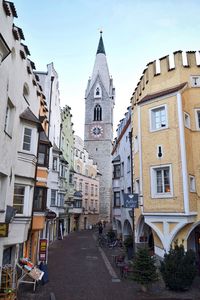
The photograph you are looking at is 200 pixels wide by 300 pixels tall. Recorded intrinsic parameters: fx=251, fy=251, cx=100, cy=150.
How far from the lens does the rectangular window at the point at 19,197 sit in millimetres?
12180

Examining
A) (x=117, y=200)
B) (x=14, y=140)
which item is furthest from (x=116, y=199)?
(x=14, y=140)

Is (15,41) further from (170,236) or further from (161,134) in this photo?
(170,236)

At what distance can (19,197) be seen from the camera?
12.4 meters

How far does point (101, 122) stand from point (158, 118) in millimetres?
53396

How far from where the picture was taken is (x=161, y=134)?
611 inches

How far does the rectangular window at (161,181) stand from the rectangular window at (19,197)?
7563mm

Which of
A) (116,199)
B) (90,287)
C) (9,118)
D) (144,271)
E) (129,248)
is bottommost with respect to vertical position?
(90,287)

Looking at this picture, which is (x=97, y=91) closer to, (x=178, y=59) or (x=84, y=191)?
(x=84, y=191)

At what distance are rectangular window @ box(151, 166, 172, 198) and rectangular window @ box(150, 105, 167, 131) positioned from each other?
2.66 m

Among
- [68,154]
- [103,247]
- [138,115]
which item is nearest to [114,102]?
[68,154]

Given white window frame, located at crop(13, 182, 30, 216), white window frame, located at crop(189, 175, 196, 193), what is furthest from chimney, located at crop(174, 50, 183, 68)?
white window frame, located at crop(13, 182, 30, 216)

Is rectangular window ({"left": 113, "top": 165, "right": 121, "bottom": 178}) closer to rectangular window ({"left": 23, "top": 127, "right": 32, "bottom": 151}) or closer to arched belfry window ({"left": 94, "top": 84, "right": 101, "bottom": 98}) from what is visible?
rectangular window ({"left": 23, "top": 127, "right": 32, "bottom": 151})

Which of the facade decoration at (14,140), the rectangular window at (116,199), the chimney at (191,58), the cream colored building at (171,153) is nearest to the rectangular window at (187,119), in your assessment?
the cream colored building at (171,153)

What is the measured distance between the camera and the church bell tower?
62.6 meters
